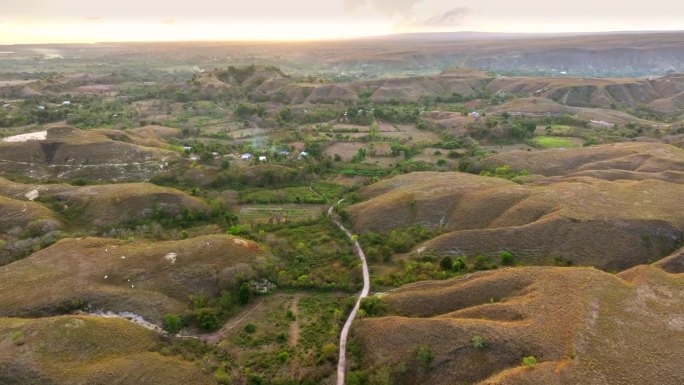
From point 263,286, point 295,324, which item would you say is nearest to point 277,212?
point 263,286

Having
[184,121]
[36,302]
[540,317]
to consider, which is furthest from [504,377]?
[184,121]

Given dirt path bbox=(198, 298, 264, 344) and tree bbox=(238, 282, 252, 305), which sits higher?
tree bbox=(238, 282, 252, 305)

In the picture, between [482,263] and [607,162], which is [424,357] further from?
[607,162]

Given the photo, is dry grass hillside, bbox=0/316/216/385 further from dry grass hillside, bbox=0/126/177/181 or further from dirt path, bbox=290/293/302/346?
dry grass hillside, bbox=0/126/177/181

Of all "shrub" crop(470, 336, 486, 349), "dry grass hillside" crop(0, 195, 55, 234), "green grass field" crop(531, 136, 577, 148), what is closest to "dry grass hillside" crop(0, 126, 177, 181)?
"dry grass hillside" crop(0, 195, 55, 234)

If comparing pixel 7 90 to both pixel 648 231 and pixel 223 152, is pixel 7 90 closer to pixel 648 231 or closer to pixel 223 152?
pixel 223 152

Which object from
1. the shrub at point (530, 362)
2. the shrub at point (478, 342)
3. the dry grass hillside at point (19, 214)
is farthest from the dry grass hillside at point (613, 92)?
the dry grass hillside at point (19, 214)
